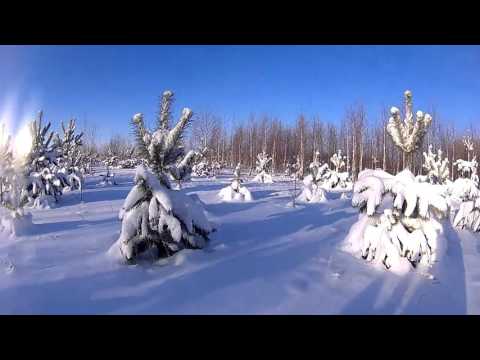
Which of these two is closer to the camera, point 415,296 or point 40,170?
point 415,296

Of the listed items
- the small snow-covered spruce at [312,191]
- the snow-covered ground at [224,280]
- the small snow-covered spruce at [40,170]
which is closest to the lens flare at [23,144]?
the small snow-covered spruce at [40,170]

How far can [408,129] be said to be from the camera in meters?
6.64

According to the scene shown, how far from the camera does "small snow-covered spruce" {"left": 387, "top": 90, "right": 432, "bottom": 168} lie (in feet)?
21.2

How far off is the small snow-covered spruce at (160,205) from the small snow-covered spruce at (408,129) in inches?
164

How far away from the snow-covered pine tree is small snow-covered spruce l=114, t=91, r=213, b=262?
3101 millimetres

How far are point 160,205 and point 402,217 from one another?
15.3ft

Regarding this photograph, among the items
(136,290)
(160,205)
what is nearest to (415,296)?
(136,290)

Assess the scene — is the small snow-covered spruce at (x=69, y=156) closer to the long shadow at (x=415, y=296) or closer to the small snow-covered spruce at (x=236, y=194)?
the small snow-covered spruce at (x=236, y=194)

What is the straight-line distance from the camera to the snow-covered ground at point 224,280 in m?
4.06

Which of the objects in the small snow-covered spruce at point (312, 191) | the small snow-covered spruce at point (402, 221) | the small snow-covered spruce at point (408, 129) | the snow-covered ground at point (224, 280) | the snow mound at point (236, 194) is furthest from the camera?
the small snow-covered spruce at point (312, 191)

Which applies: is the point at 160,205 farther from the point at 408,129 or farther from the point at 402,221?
the point at 408,129
